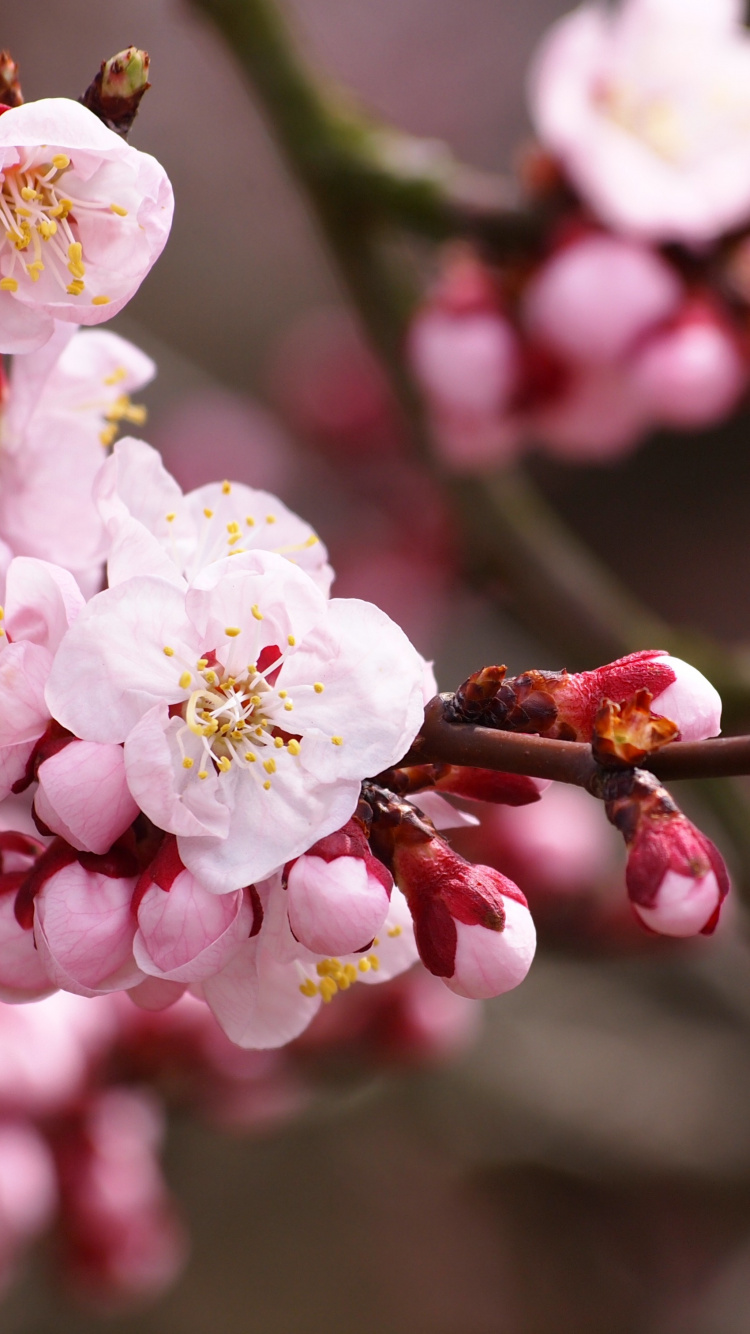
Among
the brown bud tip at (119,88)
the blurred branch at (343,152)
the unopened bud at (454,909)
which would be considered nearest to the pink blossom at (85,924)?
the unopened bud at (454,909)

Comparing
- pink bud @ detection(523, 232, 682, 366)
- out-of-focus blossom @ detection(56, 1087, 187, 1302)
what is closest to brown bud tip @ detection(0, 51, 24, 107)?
pink bud @ detection(523, 232, 682, 366)

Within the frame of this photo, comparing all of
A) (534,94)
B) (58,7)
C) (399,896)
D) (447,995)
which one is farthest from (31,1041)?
(58,7)

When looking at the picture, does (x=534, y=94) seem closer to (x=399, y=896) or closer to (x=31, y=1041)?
(x=399, y=896)

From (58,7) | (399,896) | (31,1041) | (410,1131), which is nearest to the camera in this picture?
(399,896)

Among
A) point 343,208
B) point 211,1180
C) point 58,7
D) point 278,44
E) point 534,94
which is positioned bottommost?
point 211,1180

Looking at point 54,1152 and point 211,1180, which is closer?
point 54,1152

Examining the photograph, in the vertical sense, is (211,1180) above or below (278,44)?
below

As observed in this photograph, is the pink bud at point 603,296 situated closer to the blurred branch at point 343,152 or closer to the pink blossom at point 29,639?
the blurred branch at point 343,152
